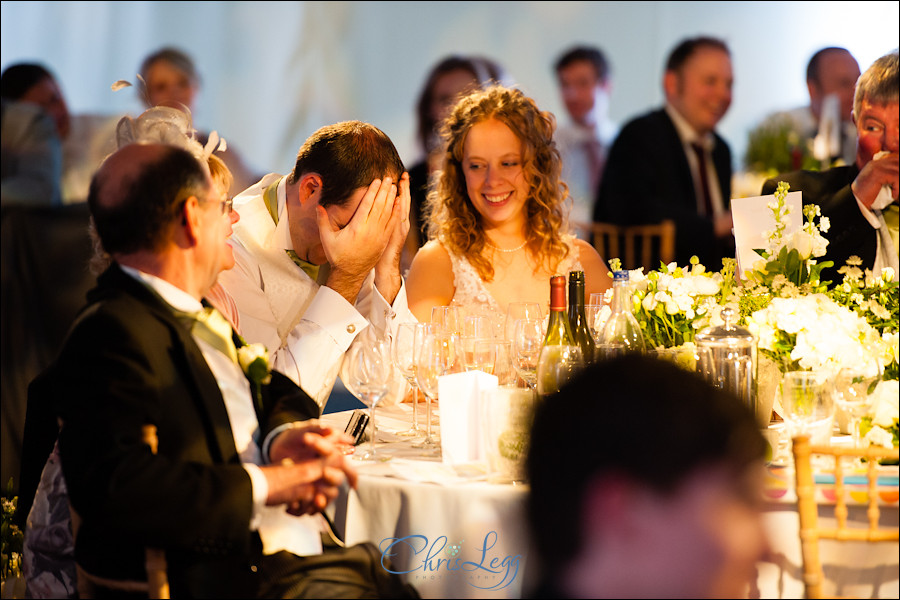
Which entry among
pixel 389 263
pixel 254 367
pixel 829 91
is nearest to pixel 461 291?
pixel 389 263

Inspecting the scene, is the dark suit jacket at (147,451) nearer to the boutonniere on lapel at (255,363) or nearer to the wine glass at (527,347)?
the boutonniere on lapel at (255,363)

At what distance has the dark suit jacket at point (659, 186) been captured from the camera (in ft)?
18.9

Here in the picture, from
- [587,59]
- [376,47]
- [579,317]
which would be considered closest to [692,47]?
[587,59]

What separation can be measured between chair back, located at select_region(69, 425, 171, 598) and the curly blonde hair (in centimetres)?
201

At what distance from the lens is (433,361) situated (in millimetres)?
2055

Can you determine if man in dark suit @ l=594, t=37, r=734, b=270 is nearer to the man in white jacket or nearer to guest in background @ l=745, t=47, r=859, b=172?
guest in background @ l=745, t=47, r=859, b=172

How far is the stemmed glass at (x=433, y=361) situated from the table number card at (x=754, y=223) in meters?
0.73

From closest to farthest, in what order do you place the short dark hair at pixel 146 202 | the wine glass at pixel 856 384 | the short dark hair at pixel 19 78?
the short dark hair at pixel 146 202
the wine glass at pixel 856 384
the short dark hair at pixel 19 78

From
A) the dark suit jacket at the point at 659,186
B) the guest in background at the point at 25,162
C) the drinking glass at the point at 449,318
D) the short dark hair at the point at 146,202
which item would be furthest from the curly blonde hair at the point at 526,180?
the dark suit jacket at the point at 659,186

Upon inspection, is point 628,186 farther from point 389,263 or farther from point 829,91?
point 389,263

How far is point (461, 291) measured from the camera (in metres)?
3.42

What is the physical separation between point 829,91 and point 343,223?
Result: 4079 millimetres

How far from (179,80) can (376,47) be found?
1.27m

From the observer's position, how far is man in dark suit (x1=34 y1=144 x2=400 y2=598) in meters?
Answer: 1.48
